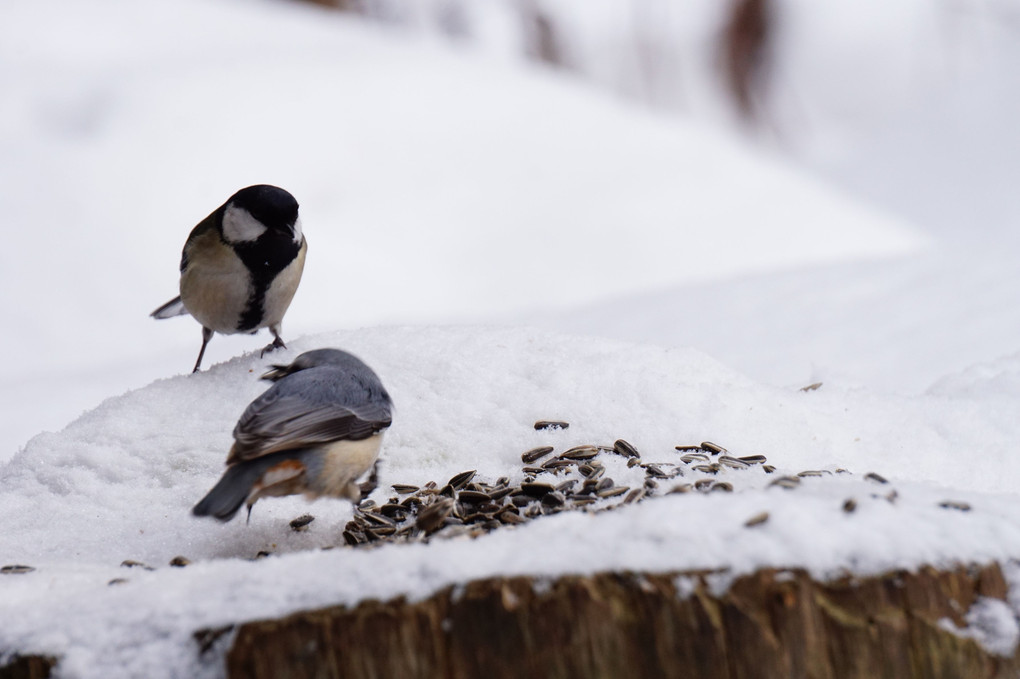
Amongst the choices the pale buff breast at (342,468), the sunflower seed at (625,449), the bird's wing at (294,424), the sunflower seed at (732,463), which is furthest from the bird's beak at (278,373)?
the sunflower seed at (732,463)

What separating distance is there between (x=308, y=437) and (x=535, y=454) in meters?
0.61

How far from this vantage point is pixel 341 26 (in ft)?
26.6

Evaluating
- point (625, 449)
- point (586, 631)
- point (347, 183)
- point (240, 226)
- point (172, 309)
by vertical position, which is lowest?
point (586, 631)

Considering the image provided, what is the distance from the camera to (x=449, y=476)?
252 centimetres

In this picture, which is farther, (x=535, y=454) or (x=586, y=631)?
(x=535, y=454)

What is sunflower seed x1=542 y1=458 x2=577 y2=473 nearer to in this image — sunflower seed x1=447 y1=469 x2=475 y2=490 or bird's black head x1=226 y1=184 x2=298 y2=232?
sunflower seed x1=447 y1=469 x2=475 y2=490

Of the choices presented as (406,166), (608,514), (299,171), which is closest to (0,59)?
(299,171)

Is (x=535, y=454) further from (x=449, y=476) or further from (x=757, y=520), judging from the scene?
(x=757, y=520)

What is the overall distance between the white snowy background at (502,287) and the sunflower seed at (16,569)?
0.02 m

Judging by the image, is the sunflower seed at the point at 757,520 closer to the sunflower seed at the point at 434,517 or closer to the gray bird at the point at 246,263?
the sunflower seed at the point at 434,517

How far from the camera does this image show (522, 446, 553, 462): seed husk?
2.48 m

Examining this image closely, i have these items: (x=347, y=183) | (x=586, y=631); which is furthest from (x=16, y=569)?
(x=347, y=183)

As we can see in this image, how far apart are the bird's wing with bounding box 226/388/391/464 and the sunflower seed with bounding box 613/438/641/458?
0.56 m

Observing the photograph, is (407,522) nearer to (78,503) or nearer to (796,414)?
(78,503)
